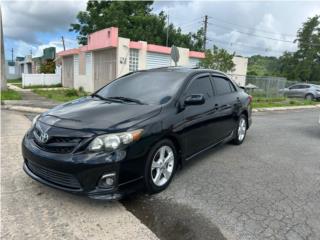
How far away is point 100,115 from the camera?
352 cm

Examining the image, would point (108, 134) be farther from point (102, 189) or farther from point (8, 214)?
point (8, 214)

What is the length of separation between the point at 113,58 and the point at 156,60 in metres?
2.87

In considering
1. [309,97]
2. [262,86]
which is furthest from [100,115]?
[309,97]

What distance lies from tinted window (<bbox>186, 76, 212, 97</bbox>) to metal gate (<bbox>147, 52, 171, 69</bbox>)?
12.8 meters

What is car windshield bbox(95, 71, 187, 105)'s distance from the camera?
415cm

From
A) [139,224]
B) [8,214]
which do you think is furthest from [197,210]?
A: [8,214]

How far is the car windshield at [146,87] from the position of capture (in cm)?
415

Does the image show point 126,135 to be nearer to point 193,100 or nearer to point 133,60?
point 193,100

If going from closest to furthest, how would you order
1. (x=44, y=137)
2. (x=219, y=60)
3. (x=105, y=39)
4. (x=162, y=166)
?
(x=44, y=137) < (x=162, y=166) < (x=105, y=39) < (x=219, y=60)

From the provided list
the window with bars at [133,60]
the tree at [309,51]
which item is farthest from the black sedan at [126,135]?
the tree at [309,51]

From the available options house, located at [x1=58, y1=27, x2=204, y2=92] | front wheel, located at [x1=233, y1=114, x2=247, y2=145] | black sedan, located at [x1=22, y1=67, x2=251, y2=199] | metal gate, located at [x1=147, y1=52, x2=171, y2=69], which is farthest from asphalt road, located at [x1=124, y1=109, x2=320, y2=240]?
metal gate, located at [x1=147, y1=52, x2=171, y2=69]

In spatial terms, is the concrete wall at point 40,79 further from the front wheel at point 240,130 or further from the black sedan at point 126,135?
the black sedan at point 126,135

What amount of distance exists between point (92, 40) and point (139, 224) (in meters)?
17.2

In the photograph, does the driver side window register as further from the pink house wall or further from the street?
the pink house wall
